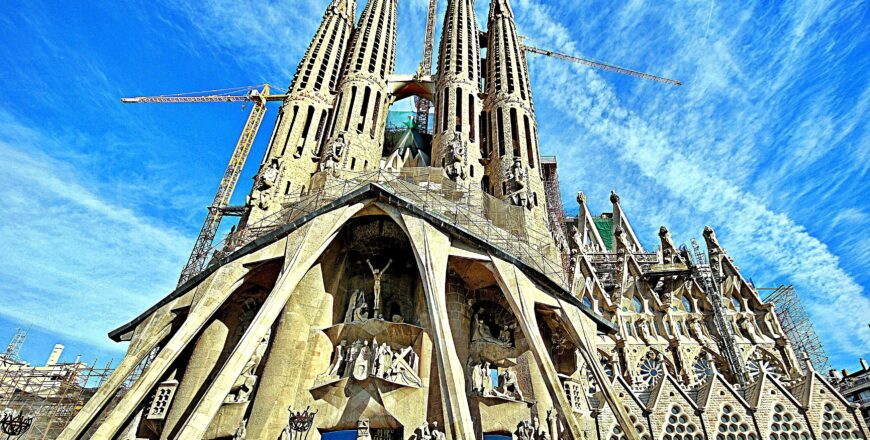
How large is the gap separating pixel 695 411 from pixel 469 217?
31.0 ft

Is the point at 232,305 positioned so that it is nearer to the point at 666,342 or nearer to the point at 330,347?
the point at 330,347

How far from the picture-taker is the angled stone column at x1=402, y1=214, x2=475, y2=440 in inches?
431

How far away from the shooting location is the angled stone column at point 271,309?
11.4m

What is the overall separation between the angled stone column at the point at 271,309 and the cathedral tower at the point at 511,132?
23.0 ft

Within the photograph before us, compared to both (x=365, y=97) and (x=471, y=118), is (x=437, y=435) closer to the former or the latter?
(x=471, y=118)

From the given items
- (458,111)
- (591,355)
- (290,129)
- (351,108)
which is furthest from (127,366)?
(458,111)

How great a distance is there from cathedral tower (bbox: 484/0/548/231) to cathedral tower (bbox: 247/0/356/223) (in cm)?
798

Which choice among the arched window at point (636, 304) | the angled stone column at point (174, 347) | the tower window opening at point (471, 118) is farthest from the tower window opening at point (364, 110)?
the arched window at point (636, 304)

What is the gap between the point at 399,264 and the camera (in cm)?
1742

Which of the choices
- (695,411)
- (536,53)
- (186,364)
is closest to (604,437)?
(695,411)

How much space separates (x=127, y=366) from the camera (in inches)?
512

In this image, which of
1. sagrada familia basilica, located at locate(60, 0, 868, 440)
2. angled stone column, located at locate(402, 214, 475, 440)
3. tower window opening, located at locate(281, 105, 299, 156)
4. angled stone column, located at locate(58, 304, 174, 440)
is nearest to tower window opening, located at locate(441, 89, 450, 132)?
sagrada familia basilica, located at locate(60, 0, 868, 440)

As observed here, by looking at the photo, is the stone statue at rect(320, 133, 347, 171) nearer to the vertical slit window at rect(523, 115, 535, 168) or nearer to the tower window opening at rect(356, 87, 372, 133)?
the tower window opening at rect(356, 87, 372, 133)

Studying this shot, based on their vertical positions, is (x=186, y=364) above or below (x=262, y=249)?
below
